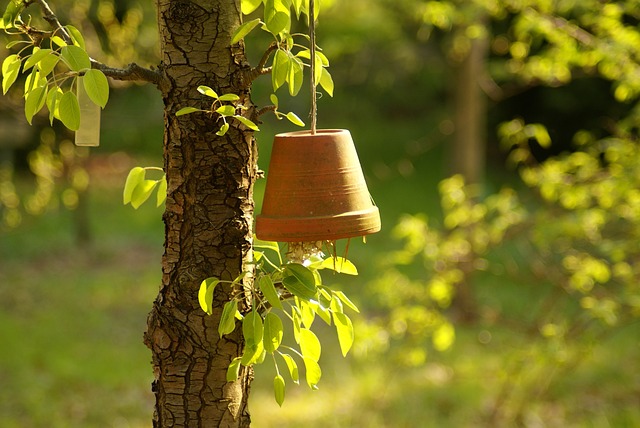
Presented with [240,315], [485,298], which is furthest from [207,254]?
[485,298]

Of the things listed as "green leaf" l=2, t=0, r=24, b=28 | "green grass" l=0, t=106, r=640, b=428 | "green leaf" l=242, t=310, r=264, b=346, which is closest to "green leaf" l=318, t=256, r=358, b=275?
"green leaf" l=242, t=310, r=264, b=346

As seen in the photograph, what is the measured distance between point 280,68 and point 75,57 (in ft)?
1.05

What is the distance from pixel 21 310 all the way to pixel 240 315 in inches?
233

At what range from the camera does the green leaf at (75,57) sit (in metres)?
1.20

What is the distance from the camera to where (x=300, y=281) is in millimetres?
1354

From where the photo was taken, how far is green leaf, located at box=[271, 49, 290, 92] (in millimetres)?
1298

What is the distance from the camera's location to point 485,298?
296 inches

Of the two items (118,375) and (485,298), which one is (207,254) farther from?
(485,298)

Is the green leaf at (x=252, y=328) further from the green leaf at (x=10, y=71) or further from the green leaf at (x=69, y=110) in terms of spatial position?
the green leaf at (x=10, y=71)

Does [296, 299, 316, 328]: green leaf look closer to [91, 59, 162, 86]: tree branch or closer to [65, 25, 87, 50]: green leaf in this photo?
[91, 59, 162, 86]: tree branch

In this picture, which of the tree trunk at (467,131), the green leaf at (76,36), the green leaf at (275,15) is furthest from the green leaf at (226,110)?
the tree trunk at (467,131)

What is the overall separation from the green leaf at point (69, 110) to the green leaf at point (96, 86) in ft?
0.11

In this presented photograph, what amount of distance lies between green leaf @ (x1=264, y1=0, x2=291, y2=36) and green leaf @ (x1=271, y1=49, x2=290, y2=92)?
0.05 m

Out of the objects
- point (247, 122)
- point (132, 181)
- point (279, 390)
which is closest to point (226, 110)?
point (247, 122)
